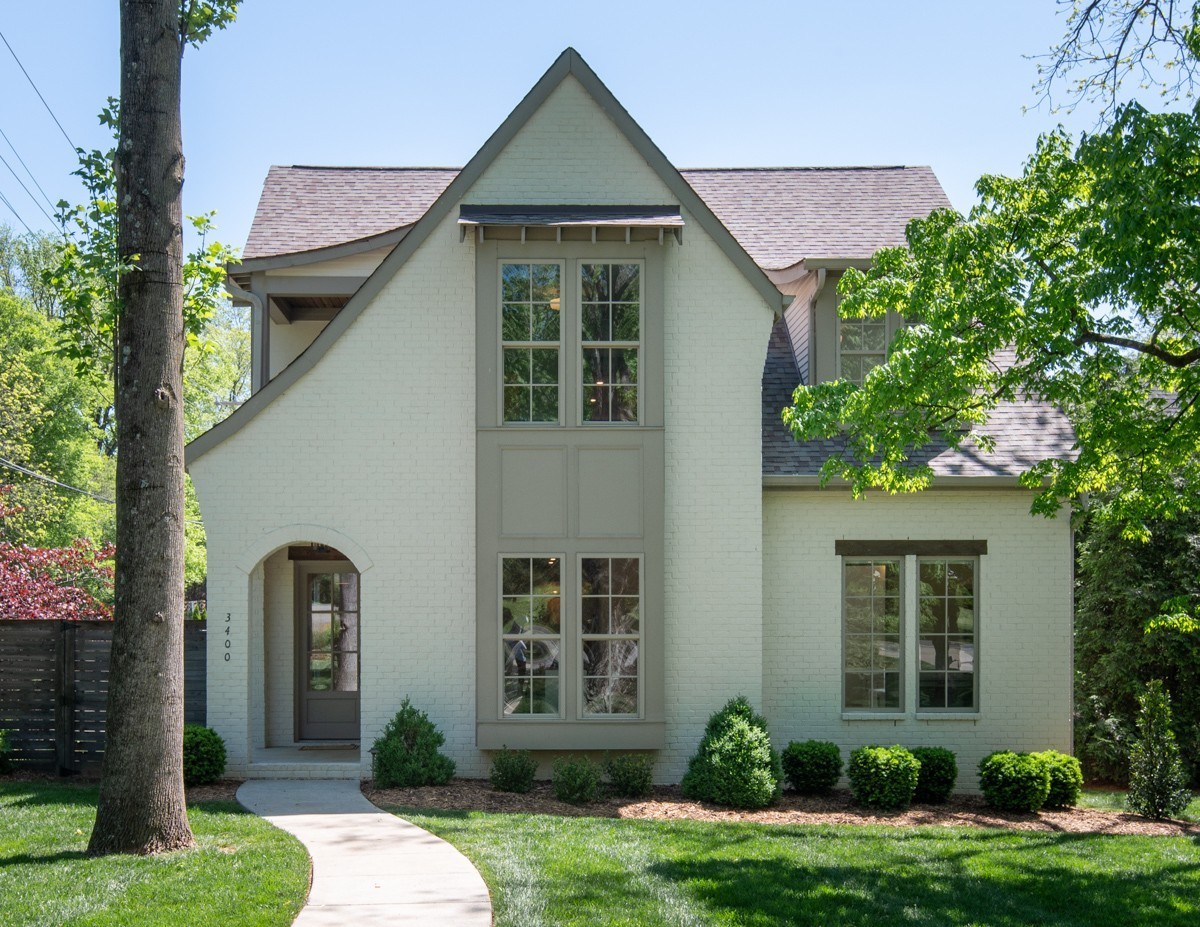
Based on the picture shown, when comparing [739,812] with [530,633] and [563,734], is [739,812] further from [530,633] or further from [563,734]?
[530,633]

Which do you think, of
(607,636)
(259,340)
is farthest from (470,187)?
(607,636)

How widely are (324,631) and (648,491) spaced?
510 cm

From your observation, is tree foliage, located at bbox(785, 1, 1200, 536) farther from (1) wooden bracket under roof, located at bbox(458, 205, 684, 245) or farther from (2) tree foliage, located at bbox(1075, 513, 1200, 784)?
(2) tree foliage, located at bbox(1075, 513, 1200, 784)

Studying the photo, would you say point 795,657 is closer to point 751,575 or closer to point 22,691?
point 751,575

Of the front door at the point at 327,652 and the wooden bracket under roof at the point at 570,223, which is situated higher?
the wooden bracket under roof at the point at 570,223

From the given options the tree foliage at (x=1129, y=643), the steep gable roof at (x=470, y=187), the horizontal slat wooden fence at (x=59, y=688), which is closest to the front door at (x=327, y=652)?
the horizontal slat wooden fence at (x=59, y=688)

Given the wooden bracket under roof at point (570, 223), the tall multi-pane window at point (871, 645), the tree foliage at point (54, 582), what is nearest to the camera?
the wooden bracket under roof at point (570, 223)

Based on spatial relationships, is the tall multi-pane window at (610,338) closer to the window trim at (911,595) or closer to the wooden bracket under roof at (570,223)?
the wooden bracket under roof at (570,223)

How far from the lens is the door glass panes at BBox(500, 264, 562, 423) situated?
1303 cm

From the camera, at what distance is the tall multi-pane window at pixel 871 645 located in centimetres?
1392

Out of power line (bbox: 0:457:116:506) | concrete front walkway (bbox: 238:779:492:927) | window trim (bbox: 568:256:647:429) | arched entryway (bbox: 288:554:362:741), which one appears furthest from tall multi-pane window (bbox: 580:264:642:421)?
power line (bbox: 0:457:116:506)

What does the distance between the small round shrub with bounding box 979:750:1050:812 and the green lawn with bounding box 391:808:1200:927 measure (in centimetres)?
138

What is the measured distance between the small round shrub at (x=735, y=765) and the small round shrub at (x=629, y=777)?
431mm

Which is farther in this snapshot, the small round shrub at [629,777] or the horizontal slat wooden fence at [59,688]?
the horizontal slat wooden fence at [59,688]
